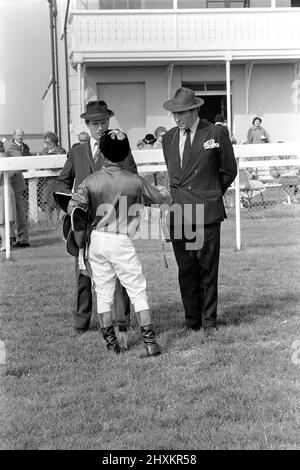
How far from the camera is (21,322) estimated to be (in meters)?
7.36

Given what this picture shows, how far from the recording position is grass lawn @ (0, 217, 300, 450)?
175 inches

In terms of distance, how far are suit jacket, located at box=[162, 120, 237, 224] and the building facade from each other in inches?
579

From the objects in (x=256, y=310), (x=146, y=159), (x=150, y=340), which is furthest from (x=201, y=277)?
(x=146, y=159)

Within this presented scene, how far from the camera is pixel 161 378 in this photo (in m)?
5.52

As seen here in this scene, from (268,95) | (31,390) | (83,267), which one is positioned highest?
(268,95)

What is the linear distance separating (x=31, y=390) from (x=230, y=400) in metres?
1.27

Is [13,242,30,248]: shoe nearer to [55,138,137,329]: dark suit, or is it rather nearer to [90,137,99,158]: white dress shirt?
[55,138,137,329]: dark suit

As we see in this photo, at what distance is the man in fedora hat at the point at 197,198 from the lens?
6.75m

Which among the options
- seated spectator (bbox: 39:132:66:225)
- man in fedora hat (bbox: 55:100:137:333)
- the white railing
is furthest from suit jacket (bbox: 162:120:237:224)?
seated spectator (bbox: 39:132:66:225)

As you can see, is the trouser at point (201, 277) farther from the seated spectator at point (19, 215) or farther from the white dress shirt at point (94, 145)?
the seated spectator at point (19, 215)

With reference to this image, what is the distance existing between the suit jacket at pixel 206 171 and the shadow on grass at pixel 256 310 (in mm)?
908

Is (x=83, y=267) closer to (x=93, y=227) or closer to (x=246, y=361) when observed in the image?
(x=93, y=227)

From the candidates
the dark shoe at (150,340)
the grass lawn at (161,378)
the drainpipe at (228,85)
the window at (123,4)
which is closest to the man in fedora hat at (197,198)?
the grass lawn at (161,378)
